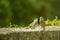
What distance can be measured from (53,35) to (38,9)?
3.21 meters

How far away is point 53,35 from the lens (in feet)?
12.6

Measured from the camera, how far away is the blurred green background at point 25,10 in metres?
6.60

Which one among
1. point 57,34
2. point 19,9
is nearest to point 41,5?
point 19,9

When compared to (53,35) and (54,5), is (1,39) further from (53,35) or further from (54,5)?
(54,5)

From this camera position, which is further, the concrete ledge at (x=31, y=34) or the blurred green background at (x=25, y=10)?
the blurred green background at (x=25, y=10)

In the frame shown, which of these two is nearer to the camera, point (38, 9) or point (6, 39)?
point (6, 39)

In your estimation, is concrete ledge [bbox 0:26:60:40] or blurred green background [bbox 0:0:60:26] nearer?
concrete ledge [bbox 0:26:60:40]

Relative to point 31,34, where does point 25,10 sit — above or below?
above

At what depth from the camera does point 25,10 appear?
6852 mm

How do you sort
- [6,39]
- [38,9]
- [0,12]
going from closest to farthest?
[6,39] → [0,12] → [38,9]

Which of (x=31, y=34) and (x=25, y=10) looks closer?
(x=31, y=34)

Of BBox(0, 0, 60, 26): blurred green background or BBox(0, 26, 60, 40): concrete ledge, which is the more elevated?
BBox(0, 0, 60, 26): blurred green background

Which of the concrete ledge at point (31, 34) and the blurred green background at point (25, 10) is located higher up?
the blurred green background at point (25, 10)

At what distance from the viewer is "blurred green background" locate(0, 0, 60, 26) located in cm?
660
